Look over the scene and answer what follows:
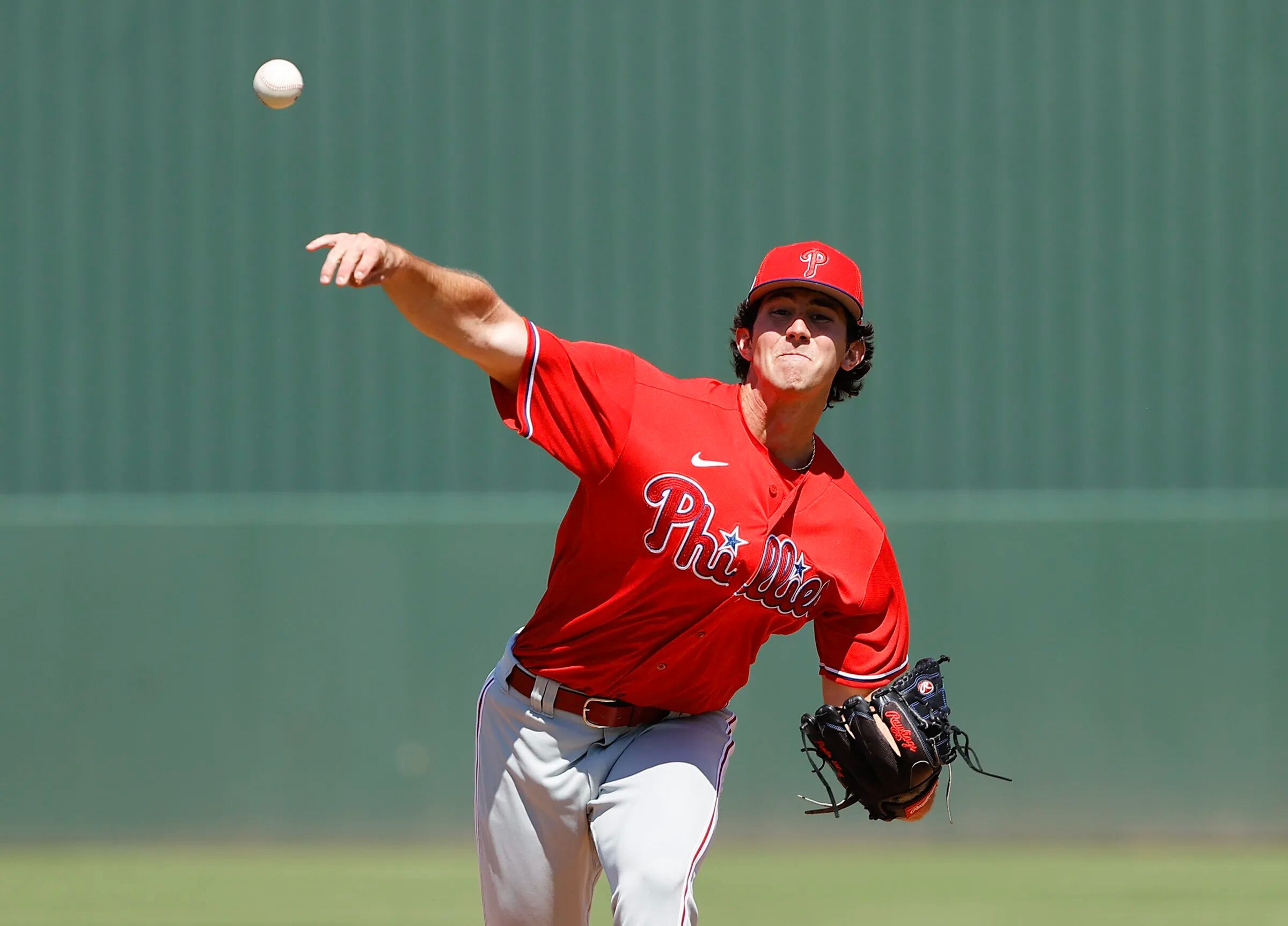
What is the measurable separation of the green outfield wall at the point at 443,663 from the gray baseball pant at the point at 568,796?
8.33 feet

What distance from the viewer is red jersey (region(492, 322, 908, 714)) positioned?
325 centimetres

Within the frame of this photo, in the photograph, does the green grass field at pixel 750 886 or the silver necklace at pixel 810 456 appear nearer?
the silver necklace at pixel 810 456

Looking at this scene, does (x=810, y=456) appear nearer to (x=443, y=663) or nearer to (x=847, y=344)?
(x=847, y=344)

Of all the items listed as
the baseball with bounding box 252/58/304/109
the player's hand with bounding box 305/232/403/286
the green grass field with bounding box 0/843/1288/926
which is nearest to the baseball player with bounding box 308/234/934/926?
the player's hand with bounding box 305/232/403/286

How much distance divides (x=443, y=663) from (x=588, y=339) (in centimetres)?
157

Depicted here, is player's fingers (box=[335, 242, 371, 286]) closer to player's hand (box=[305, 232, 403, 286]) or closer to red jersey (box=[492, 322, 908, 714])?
player's hand (box=[305, 232, 403, 286])

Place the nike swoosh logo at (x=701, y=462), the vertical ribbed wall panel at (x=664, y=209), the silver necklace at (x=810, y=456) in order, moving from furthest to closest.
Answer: the vertical ribbed wall panel at (x=664, y=209) → the silver necklace at (x=810, y=456) → the nike swoosh logo at (x=701, y=462)

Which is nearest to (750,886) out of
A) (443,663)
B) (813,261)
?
(443,663)

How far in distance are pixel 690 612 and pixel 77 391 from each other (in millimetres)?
3902

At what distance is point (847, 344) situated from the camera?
3.67 m

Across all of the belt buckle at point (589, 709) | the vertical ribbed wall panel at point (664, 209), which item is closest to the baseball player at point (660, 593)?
the belt buckle at point (589, 709)

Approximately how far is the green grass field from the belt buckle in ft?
6.28

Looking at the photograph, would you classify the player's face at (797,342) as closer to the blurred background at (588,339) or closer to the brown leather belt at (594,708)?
the brown leather belt at (594,708)

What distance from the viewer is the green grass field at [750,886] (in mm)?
5105
